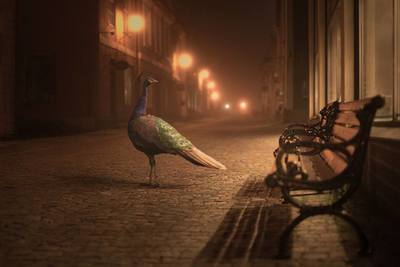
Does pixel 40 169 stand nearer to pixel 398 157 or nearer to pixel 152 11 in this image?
pixel 398 157

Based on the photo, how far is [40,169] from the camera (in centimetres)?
939

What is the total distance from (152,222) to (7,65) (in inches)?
554

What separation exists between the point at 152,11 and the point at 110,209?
30744 millimetres

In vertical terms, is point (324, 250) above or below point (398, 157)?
below

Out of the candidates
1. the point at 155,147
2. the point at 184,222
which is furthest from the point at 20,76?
the point at 184,222

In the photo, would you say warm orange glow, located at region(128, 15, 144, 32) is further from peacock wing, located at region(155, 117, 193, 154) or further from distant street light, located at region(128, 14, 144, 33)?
peacock wing, located at region(155, 117, 193, 154)

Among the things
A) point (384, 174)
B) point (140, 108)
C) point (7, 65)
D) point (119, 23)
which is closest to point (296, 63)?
point (119, 23)

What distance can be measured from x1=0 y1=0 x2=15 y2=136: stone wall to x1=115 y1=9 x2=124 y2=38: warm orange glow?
7.95 m

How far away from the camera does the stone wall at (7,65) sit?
17094 mm

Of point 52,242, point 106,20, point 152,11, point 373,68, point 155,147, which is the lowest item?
point 52,242

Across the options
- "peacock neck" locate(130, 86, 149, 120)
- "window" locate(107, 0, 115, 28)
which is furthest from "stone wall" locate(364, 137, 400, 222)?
"window" locate(107, 0, 115, 28)

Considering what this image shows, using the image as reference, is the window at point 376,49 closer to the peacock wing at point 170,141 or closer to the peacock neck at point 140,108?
the peacock wing at point 170,141

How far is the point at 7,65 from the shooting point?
57.1 ft

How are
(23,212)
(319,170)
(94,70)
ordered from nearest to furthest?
(23,212)
(319,170)
(94,70)
